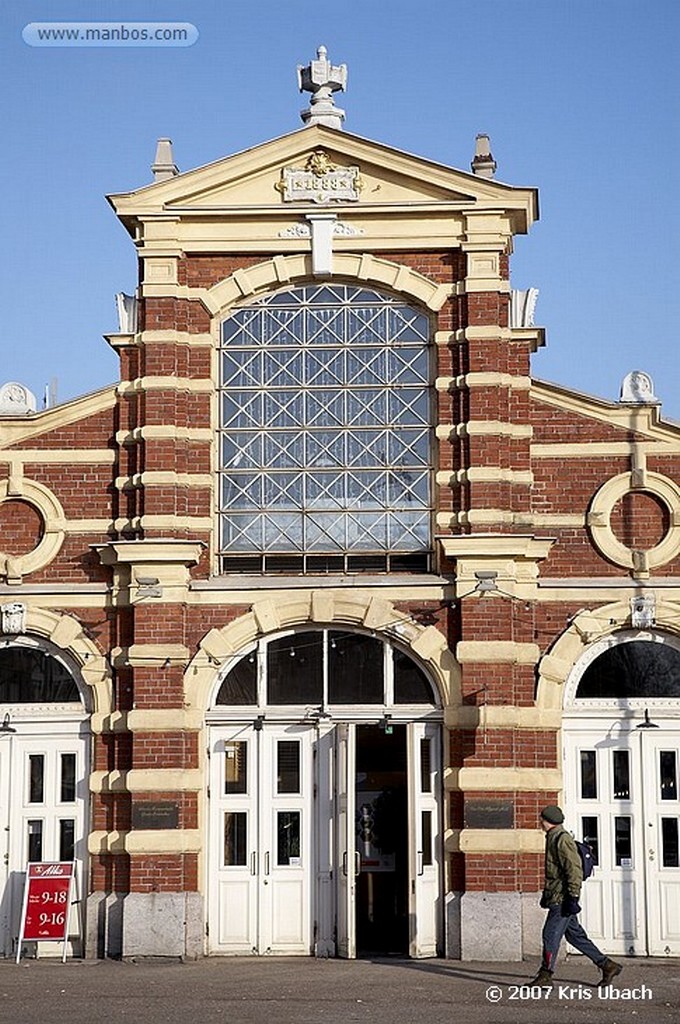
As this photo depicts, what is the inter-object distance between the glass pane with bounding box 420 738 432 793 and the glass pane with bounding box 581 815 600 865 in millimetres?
1755

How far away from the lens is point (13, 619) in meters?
18.9

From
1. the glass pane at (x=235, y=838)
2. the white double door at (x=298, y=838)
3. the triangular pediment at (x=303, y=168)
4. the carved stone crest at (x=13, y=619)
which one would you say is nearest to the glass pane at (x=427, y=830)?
the white double door at (x=298, y=838)

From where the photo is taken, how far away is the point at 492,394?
18.7 m

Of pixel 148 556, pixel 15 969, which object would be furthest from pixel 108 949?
pixel 148 556

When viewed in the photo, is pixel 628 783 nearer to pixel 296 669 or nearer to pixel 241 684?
pixel 296 669

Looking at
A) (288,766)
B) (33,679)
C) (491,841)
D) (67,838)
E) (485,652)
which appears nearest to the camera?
(491,841)

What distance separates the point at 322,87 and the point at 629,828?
923cm

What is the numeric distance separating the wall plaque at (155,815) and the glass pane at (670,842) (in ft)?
17.3

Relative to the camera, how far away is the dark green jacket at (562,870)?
599 inches

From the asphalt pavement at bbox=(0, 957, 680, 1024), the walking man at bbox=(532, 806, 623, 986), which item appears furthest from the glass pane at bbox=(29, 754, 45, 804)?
the walking man at bbox=(532, 806, 623, 986)

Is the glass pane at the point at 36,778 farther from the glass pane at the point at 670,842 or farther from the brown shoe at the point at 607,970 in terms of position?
the glass pane at the point at 670,842

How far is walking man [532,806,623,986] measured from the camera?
15234mm

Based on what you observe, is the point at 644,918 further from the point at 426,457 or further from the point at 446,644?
the point at 426,457

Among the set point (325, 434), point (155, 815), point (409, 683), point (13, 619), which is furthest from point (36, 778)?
point (325, 434)
